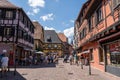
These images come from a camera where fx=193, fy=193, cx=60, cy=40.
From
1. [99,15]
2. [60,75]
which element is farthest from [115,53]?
[99,15]

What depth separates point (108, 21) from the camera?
14055 millimetres

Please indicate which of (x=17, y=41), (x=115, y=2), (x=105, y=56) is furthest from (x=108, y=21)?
(x=17, y=41)

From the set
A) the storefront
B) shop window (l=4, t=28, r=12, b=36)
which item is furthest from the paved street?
shop window (l=4, t=28, r=12, b=36)

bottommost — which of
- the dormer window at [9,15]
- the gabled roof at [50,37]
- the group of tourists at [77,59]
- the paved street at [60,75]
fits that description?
the paved street at [60,75]

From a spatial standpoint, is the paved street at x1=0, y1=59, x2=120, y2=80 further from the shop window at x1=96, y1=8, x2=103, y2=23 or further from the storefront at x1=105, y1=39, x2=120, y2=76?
the shop window at x1=96, y1=8, x2=103, y2=23

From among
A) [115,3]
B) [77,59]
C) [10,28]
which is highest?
[10,28]

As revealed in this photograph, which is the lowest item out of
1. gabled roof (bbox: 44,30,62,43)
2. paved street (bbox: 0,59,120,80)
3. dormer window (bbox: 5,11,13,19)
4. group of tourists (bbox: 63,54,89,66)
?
paved street (bbox: 0,59,120,80)

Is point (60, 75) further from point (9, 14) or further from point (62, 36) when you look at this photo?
point (62, 36)

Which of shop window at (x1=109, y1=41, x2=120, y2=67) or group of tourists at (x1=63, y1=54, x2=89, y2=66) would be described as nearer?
shop window at (x1=109, y1=41, x2=120, y2=67)

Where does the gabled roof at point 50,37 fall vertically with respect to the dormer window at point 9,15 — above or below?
above

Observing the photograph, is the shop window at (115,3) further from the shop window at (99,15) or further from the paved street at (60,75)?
the paved street at (60,75)

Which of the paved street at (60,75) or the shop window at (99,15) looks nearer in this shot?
the paved street at (60,75)

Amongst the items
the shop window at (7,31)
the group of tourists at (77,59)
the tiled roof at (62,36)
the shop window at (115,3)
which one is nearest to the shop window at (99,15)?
the shop window at (115,3)

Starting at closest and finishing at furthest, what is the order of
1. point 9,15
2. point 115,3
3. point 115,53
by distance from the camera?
point 115,3 < point 115,53 < point 9,15
